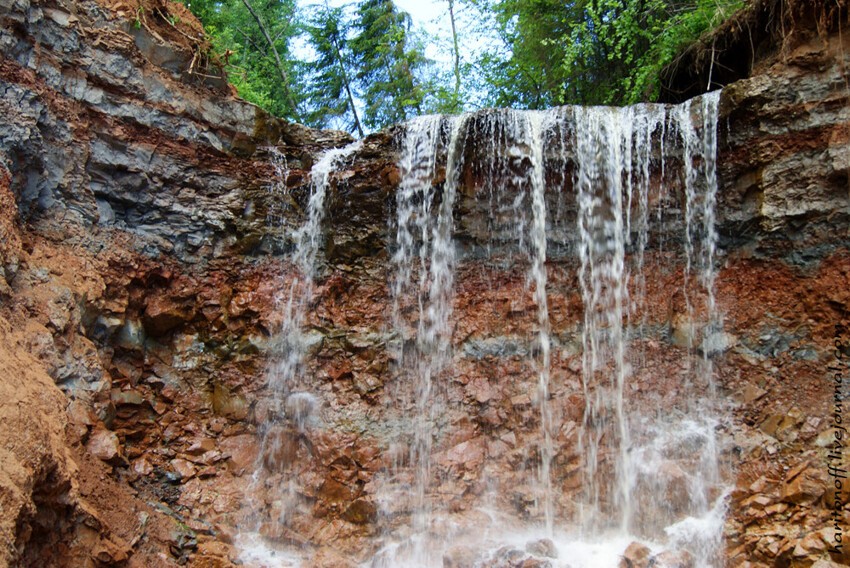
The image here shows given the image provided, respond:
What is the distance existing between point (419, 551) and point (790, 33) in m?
7.74

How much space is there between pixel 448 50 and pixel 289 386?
13.3 metres

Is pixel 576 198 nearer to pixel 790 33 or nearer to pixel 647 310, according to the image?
pixel 647 310

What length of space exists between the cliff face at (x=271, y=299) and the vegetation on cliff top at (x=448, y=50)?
1999mm

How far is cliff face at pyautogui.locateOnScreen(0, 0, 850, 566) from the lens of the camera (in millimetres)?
6402

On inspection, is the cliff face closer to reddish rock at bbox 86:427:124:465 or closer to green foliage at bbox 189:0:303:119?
reddish rock at bbox 86:427:124:465

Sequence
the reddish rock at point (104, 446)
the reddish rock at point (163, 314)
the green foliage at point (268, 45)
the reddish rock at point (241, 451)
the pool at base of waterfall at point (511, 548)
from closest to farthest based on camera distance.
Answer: the reddish rock at point (104, 446) < the pool at base of waterfall at point (511, 548) < the reddish rock at point (241, 451) < the reddish rock at point (163, 314) < the green foliage at point (268, 45)

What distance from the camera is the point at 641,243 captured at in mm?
8648

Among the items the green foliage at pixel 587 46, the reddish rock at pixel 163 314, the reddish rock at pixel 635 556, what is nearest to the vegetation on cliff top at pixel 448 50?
the green foliage at pixel 587 46

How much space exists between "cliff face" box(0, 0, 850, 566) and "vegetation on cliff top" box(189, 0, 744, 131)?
78.7 inches

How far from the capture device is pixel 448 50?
18484mm

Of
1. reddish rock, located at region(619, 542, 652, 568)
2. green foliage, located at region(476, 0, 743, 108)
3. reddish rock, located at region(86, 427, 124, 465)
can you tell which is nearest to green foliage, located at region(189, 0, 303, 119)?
green foliage, located at region(476, 0, 743, 108)

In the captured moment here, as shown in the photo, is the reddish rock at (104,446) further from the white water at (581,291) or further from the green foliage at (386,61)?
the green foliage at (386,61)

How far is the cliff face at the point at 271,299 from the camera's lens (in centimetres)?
640

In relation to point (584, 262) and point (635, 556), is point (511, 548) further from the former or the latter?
point (584, 262)
